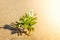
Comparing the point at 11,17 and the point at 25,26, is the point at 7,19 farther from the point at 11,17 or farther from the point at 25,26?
the point at 25,26

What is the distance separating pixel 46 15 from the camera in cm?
183

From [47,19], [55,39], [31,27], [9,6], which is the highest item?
[9,6]

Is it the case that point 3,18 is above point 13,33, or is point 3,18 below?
above

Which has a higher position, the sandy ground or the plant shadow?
the plant shadow

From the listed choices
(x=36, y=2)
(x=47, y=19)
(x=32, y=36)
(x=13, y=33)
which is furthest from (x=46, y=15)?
(x=13, y=33)

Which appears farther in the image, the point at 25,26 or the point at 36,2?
the point at 36,2

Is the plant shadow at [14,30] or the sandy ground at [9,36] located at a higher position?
the plant shadow at [14,30]

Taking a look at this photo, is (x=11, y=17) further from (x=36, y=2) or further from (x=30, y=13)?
(x=36, y=2)

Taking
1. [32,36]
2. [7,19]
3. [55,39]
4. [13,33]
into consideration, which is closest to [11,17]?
[7,19]

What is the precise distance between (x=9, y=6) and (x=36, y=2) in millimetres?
331

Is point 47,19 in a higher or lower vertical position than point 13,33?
higher

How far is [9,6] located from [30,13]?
0.89 ft

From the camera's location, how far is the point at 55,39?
1757 millimetres

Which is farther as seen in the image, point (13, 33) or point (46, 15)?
point (46, 15)
